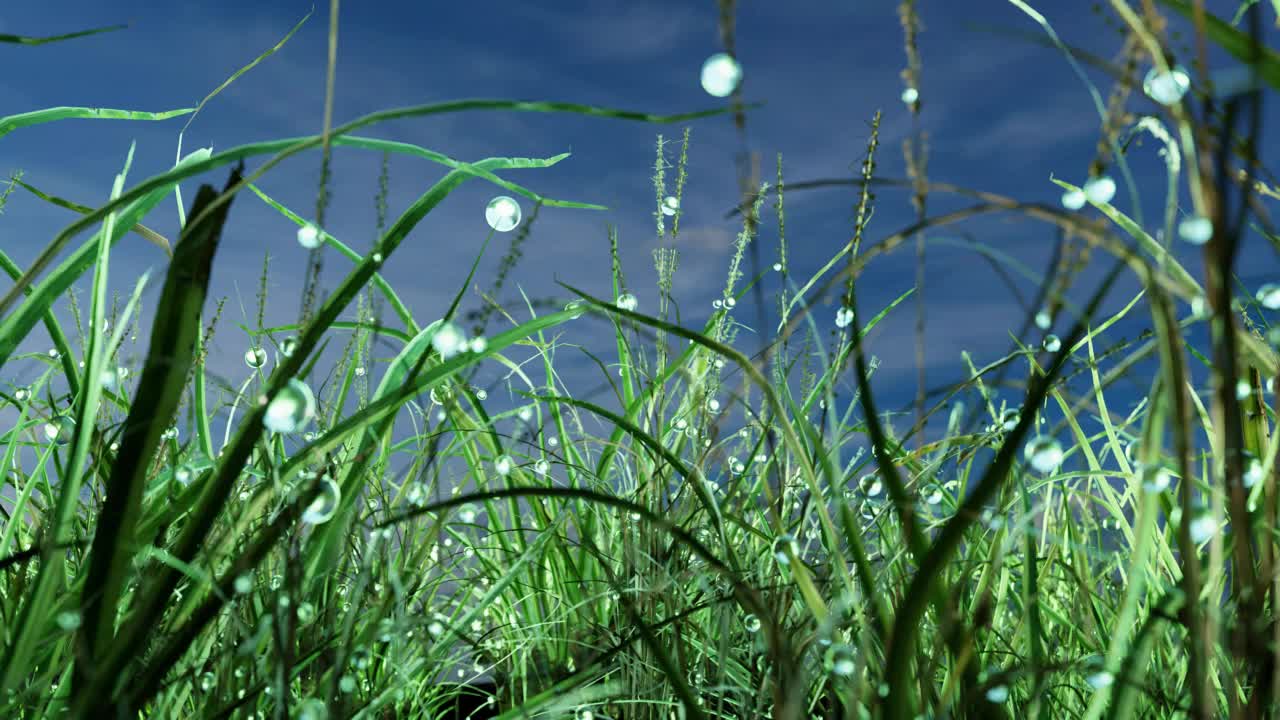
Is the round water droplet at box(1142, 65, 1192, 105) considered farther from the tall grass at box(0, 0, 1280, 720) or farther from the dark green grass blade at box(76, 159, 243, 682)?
the dark green grass blade at box(76, 159, 243, 682)

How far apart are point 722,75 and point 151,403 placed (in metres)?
0.58

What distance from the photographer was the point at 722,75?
0.79 metres

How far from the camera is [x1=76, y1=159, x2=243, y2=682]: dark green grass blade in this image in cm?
78

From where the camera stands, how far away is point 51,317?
1.26 metres

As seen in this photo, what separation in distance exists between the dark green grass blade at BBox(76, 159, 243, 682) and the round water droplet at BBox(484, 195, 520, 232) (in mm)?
375

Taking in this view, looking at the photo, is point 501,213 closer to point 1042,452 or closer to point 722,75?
point 722,75

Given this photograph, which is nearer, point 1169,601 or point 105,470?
point 1169,601

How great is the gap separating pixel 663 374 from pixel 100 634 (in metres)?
1.10

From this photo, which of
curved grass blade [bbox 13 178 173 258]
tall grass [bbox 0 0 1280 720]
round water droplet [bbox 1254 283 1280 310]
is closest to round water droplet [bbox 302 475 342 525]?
tall grass [bbox 0 0 1280 720]

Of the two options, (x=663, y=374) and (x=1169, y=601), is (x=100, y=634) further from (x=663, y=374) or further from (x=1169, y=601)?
(x=663, y=374)

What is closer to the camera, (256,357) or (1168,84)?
(1168,84)

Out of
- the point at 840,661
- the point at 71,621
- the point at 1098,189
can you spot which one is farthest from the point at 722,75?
the point at 71,621

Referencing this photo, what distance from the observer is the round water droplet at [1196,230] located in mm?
638

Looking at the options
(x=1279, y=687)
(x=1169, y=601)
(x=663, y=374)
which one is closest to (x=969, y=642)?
(x=1169, y=601)
